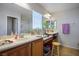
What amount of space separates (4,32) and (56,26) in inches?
33.3

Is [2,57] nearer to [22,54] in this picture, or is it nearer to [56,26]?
[22,54]

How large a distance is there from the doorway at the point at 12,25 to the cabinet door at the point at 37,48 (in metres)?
0.38

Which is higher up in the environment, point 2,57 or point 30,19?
point 30,19

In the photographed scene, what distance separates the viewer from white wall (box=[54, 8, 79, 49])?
203 centimetres

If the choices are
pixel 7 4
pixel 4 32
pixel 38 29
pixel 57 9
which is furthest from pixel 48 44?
pixel 7 4

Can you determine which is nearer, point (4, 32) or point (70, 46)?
point (4, 32)

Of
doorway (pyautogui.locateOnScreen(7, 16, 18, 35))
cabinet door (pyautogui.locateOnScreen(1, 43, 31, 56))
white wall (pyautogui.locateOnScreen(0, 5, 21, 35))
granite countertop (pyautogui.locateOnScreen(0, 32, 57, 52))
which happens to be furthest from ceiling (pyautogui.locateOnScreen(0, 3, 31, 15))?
cabinet door (pyautogui.locateOnScreen(1, 43, 31, 56))

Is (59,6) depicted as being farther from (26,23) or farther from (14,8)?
(14,8)

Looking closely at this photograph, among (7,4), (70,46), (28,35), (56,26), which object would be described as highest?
(7,4)

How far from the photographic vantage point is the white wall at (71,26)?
6.66ft

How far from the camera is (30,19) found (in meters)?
2.04

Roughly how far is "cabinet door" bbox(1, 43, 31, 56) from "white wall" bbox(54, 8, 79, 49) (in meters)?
0.56

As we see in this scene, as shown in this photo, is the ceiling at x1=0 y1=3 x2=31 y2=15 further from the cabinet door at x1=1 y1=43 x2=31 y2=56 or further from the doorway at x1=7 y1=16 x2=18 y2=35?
the cabinet door at x1=1 y1=43 x2=31 y2=56

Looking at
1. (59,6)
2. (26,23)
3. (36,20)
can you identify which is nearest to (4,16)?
(26,23)
